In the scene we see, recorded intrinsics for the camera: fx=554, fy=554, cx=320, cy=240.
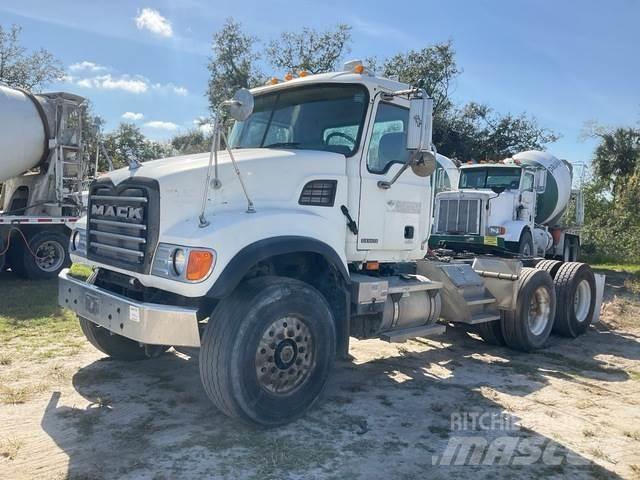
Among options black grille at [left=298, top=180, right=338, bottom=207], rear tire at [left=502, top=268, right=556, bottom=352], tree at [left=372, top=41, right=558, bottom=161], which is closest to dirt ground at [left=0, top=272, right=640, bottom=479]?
rear tire at [left=502, top=268, right=556, bottom=352]

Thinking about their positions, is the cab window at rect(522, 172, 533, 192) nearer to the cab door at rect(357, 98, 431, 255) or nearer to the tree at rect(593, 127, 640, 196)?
the cab door at rect(357, 98, 431, 255)

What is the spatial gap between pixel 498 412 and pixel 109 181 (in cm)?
389

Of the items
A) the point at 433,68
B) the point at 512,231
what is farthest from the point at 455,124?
the point at 512,231

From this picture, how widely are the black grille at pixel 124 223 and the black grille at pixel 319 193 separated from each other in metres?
1.29

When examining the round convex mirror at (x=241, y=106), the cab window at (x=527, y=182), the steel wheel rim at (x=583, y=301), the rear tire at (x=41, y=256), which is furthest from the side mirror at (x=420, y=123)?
the cab window at (x=527, y=182)

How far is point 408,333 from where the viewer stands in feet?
18.1

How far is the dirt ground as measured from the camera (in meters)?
3.69

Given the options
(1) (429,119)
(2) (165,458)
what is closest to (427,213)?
(1) (429,119)

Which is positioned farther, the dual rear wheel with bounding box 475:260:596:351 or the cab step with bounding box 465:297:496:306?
the dual rear wheel with bounding box 475:260:596:351

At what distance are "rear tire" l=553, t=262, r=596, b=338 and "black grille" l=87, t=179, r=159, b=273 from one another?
20.5 feet

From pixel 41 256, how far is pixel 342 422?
8.98m

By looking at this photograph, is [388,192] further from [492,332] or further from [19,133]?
[19,133]

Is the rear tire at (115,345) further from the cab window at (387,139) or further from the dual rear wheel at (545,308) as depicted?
the dual rear wheel at (545,308)

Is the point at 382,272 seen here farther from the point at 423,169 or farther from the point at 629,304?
the point at 629,304
